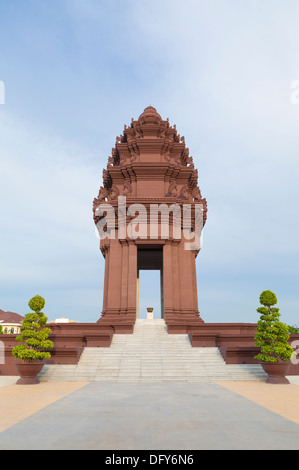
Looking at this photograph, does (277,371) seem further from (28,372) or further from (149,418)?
(28,372)

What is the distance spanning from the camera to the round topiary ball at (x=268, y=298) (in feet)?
47.5

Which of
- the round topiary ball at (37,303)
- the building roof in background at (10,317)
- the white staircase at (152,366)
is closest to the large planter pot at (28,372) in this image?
the white staircase at (152,366)

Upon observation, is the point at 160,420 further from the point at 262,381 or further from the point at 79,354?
the point at 79,354

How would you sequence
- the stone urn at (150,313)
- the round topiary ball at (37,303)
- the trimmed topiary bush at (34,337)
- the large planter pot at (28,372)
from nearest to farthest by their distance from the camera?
the large planter pot at (28,372)
the trimmed topiary bush at (34,337)
the round topiary ball at (37,303)
the stone urn at (150,313)

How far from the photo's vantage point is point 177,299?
2175cm

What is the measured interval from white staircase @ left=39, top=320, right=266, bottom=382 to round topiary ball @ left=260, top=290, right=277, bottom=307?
3.06 metres

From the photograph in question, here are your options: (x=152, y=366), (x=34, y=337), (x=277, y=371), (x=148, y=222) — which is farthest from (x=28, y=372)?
(x=148, y=222)

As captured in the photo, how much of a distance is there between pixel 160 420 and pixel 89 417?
1.59 metres

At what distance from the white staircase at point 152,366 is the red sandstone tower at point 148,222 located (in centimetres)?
258

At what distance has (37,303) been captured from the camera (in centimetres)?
1420

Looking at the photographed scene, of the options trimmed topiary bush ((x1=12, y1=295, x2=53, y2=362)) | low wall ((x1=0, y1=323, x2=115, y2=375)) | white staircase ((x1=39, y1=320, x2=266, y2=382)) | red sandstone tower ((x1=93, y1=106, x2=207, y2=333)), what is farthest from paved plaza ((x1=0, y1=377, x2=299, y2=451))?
red sandstone tower ((x1=93, y1=106, x2=207, y2=333))

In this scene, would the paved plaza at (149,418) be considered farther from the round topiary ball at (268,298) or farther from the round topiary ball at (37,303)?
the round topiary ball at (268,298)
